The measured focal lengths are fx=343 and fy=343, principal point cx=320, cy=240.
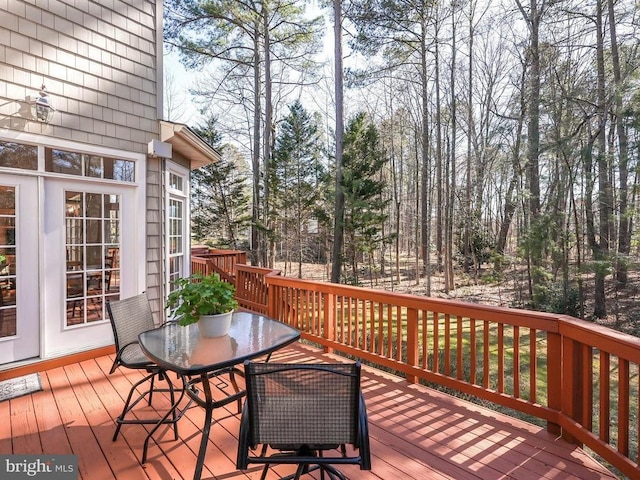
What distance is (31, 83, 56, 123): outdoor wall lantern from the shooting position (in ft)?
10.6

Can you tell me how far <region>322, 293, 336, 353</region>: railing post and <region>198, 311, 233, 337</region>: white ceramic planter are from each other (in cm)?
174

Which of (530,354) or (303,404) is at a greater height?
(303,404)

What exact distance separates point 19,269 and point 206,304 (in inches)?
92.3

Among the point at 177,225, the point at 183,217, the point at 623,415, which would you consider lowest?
the point at 623,415

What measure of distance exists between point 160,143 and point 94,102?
74 centimetres

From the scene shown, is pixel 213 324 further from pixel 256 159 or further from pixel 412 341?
pixel 256 159

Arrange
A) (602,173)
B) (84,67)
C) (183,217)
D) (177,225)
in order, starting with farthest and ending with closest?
(602,173) < (183,217) < (177,225) < (84,67)

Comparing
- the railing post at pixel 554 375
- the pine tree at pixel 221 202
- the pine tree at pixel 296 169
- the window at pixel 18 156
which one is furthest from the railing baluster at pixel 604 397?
the pine tree at pixel 221 202

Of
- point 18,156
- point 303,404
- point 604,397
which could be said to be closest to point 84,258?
point 18,156

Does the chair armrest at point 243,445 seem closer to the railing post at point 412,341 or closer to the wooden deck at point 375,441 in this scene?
the wooden deck at point 375,441

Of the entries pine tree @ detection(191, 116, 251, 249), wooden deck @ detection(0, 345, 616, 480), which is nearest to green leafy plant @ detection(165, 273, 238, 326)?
wooden deck @ detection(0, 345, 616, 480)

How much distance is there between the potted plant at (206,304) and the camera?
7.17 ft

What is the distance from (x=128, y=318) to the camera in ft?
8.68

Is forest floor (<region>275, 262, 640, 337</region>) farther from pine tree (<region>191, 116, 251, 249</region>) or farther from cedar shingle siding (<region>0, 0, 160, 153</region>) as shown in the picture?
cedar shingle siding (<region>0, 0, 160, 153</region>)
